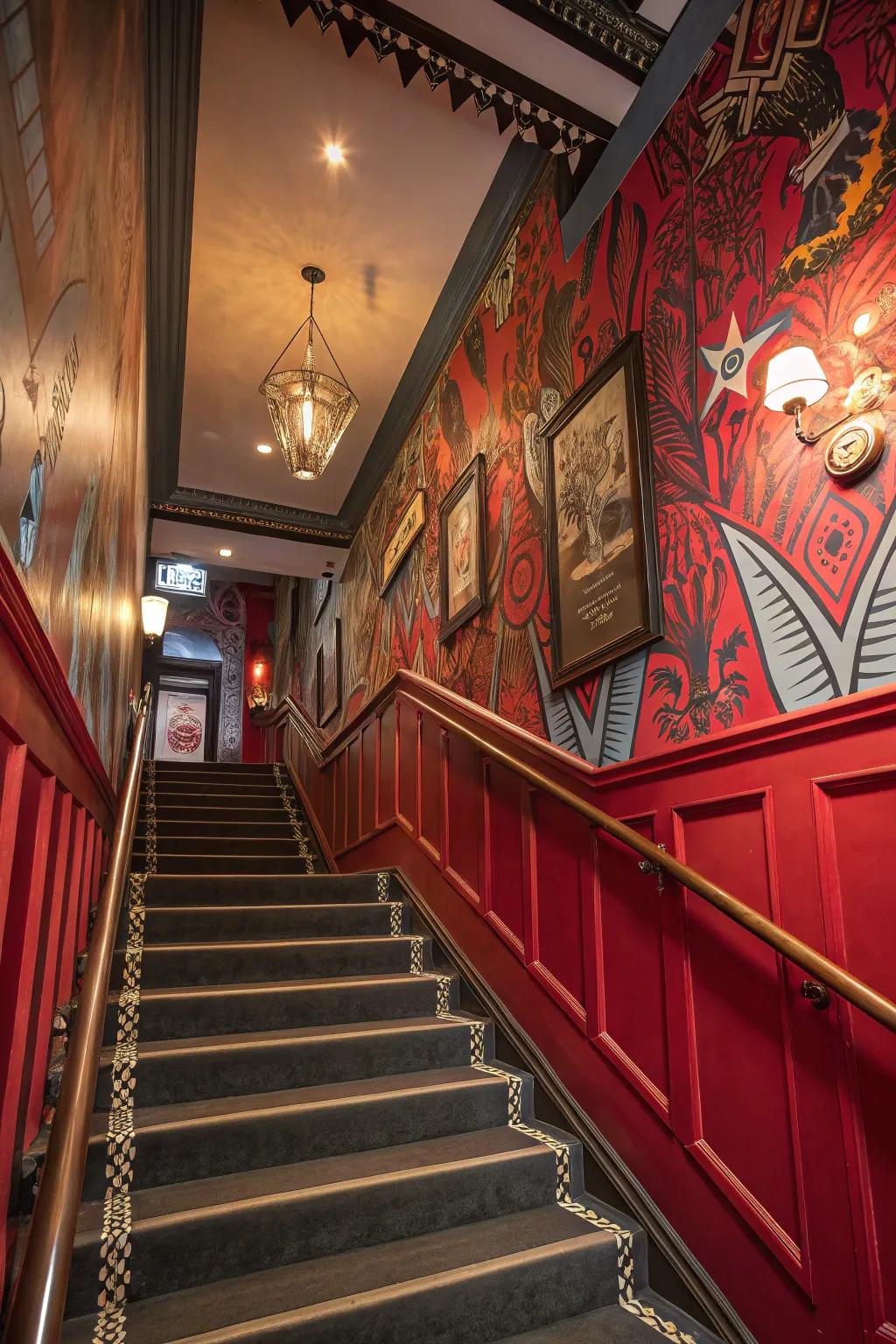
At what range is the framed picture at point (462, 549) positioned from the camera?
3871mm

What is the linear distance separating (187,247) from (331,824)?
12.6 feet

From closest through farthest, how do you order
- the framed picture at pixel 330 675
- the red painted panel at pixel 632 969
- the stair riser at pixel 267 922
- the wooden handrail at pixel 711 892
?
the wooden handrail at pixel 711 892
the red painted panel at pixel 632 969
the stair riser at pixel 267 922
the framed picture at pixel 330 675

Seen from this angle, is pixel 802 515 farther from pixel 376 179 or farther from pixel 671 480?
pixel 376 179

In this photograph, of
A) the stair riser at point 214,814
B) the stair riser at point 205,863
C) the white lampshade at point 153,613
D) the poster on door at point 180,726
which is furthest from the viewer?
the poster on door at point 180,726

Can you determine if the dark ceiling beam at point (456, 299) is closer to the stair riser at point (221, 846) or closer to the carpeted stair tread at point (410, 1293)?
the stair riser at point (221, 846)

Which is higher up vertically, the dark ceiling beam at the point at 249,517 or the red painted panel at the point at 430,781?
the dark ceiling beam at the point at 249,517

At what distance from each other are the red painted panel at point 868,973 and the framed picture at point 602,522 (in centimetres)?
83

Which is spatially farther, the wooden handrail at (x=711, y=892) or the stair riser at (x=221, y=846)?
the stair riser at (x=221, y=846)

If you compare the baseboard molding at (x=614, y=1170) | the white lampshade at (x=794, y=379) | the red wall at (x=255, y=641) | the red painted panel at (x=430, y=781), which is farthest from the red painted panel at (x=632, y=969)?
the red wall at (x=255, y=641)

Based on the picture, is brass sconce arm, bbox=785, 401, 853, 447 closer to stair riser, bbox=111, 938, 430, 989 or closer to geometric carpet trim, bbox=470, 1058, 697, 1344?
geometric carpet trim, bbox=470, 1058, 697, 1344

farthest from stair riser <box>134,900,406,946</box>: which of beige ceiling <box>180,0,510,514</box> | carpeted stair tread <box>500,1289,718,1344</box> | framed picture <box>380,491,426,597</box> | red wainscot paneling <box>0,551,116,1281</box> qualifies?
beige ceiling <box>180,0,510,514</box>

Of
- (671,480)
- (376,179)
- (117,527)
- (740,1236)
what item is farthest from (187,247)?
(740,1236)

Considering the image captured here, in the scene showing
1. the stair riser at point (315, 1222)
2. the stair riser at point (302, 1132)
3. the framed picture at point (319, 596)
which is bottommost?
the stair riser at point (315, 1222)

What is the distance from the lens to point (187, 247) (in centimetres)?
409
